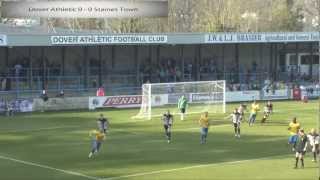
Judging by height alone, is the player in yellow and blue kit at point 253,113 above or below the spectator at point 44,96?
below

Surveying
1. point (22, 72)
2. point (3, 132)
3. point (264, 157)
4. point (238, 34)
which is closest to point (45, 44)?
point (22, 72)

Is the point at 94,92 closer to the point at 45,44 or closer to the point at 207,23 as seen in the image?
the point at 45,44

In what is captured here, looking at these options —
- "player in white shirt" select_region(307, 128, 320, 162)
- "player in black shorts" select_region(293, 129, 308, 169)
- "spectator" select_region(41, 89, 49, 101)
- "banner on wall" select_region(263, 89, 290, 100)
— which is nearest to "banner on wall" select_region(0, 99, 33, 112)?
"spectator" select_region(41, 89, 49, 101)

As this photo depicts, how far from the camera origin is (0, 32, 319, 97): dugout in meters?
56.6

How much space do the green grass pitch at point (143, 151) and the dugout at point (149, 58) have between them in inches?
355

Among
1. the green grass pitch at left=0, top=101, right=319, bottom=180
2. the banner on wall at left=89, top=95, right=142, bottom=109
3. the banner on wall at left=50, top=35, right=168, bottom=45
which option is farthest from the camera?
the banner on wall at left=89, top=95, right=142, bottom=109

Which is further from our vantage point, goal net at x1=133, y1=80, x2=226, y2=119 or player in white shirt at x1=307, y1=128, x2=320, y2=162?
goal net at x1=133, y1=80, x2=226, y2=119

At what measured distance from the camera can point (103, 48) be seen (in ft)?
205

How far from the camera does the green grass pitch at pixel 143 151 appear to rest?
1073 inches

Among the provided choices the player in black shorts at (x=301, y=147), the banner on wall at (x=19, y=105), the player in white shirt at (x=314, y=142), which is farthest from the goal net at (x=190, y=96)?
the player in black shorts at (x=301, y=147)

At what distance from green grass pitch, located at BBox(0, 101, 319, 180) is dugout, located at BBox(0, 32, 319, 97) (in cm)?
901

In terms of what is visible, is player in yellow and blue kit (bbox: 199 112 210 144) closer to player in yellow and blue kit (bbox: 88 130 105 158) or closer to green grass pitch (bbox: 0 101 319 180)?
green grass pitch (bbox: 0 101 319 180)

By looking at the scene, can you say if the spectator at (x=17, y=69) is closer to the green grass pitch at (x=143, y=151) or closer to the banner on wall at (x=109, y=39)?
the banner on wall at (x=109, y=39)

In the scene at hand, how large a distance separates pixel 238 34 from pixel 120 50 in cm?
1117
